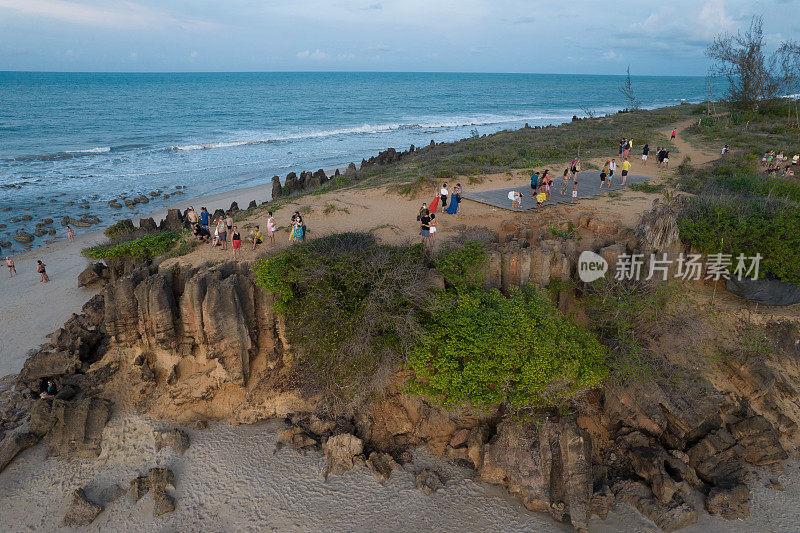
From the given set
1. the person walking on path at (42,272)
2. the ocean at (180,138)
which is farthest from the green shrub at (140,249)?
the ocean at (180,138)

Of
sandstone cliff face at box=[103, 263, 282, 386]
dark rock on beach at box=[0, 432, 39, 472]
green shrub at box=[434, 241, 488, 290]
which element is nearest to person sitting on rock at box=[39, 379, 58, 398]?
dark rock on beach at box=[0, 432, 39, 472]

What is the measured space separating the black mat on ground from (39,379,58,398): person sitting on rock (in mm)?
19007

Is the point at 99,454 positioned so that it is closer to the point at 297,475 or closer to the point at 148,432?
the point at 148,432

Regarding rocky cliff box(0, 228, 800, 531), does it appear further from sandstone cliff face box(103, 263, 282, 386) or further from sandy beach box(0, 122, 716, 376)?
sandy beach box(0, 122, 716, 376)

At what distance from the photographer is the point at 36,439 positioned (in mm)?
13805

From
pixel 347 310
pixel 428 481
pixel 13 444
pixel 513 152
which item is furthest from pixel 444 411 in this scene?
pixel 513 152

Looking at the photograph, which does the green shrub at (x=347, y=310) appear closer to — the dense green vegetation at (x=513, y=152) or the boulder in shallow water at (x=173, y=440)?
the boulder in shallow water at (x=173, y=440)

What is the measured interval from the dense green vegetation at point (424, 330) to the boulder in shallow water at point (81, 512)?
6319 millimetres

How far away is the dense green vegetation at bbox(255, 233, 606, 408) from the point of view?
11883mm

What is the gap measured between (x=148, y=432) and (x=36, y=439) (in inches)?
133

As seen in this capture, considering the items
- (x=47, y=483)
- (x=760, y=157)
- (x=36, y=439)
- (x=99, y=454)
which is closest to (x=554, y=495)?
(x=99, y=454)

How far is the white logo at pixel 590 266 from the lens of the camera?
1495 cm

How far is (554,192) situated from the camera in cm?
2372

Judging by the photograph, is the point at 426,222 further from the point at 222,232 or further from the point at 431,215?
the point at 222,232
